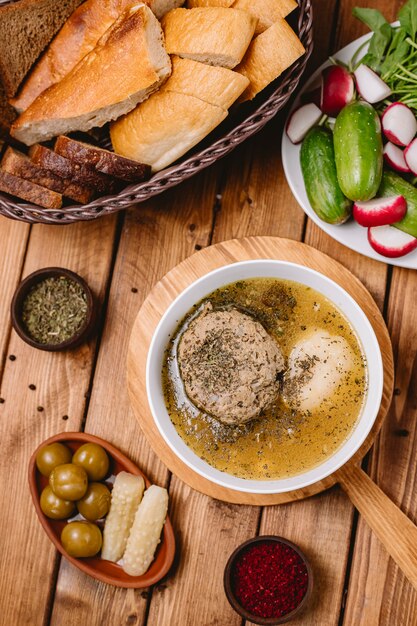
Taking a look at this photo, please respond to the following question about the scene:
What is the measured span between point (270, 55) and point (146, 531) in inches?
50.4

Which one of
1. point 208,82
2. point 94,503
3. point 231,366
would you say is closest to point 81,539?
point 94,503

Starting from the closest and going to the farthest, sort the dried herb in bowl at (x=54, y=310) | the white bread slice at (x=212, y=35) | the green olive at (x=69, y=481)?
the white bread slice at (x=212, y=35) < the green olive at (x=69, y=481) < the dried herb in bowl at (x=54, y=310)

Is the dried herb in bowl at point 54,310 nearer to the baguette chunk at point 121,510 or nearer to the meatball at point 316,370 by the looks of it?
the baguette chunk at point 121,510

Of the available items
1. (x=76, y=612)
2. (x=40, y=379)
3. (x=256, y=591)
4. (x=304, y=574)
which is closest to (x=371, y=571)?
(x=304, y=574)

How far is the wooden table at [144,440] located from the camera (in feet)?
6.06

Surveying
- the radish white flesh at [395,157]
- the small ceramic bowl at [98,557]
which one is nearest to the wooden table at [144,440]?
the small ceramic bowl at [98,557]

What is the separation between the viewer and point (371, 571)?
185cm

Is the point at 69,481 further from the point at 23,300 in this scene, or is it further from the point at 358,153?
the point at 358,153

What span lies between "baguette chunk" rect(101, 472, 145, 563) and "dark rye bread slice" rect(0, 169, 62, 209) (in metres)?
0.77

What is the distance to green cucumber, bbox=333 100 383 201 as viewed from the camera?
1.65m

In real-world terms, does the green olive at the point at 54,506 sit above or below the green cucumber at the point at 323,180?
below

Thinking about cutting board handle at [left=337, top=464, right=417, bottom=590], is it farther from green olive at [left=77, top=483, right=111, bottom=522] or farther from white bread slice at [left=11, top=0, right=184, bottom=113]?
white bread slice at [left=11, top=0, right=184, bottom=113]

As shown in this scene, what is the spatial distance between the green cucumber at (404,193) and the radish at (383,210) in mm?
14

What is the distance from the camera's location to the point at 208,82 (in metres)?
1.56
